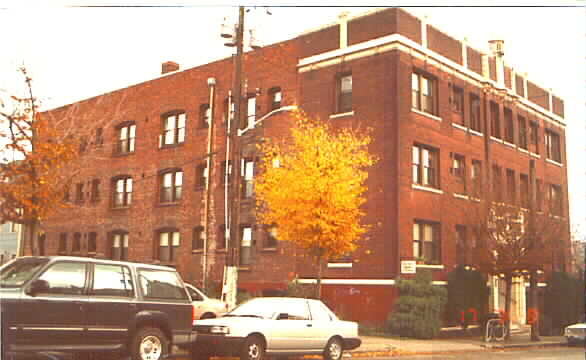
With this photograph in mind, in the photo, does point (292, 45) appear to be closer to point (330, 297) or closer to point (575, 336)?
point (330, 297)

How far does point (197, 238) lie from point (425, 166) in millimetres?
12008

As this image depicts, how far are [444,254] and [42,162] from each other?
18020mm

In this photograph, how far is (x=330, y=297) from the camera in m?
26.9

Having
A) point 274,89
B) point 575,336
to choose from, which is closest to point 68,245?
point 274,89

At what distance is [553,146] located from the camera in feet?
124

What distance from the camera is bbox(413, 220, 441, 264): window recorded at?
27.2 meters

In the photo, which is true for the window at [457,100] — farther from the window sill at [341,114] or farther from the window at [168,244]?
the window at [168,244]

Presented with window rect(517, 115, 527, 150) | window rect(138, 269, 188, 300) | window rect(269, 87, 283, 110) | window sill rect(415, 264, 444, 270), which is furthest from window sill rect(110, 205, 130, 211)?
window rect(138, 269, 188, 300)

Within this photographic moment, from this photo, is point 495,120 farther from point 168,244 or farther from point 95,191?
point 95,191

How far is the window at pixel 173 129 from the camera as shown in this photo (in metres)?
35.2

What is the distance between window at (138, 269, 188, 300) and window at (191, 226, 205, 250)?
1941 cm

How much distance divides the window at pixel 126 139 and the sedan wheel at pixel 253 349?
2512 cm

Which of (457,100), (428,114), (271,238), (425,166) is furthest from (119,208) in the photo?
(457,100)

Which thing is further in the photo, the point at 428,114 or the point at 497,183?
the point at 497,183
